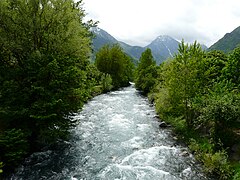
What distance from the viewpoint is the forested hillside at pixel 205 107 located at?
19.5m

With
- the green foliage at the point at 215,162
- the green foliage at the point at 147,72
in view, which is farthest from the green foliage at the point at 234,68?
the green foliage at the point at 147,72

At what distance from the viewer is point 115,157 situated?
20812 millimetres

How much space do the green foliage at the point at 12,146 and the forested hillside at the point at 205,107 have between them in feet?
45.7

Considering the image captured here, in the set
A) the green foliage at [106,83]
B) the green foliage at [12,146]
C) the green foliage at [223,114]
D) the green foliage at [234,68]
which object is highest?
the green foliage at [234,68]

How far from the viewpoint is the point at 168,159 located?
20.8 meters

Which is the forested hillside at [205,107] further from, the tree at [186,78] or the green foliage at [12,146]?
the green foliage at [12,146]

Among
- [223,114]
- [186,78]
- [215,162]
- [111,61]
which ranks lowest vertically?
[215,162]

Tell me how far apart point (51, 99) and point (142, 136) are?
11607 millimetres

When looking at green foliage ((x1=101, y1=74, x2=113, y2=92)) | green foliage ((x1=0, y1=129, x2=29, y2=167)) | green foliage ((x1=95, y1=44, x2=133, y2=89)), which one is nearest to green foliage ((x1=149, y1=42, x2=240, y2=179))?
green foliage ((x1=0, y1=129, x2=29, y2=167))

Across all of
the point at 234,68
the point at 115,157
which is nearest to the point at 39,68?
the point at 115,157

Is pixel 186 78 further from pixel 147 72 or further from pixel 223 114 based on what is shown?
pixel 147 72

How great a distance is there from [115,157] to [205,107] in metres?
8.96

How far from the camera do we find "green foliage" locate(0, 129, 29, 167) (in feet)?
56.0

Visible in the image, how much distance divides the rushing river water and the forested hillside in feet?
5.13
